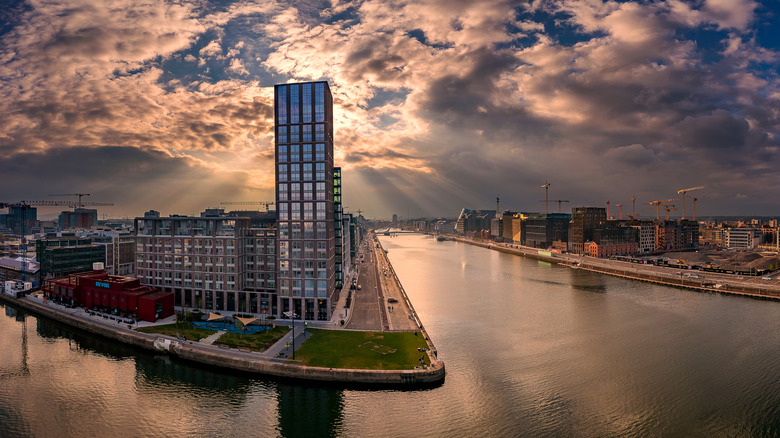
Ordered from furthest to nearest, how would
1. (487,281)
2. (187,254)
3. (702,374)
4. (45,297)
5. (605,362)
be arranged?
1. (487,281)
2. (45,297)
3. (187,254)
4. (605,362)
5. (702,374)

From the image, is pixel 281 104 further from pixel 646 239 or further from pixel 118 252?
pixel 646 239

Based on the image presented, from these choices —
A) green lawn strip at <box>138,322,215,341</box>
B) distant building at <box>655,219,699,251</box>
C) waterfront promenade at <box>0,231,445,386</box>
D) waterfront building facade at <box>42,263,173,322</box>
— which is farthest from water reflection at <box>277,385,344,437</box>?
distant building at <box>655,219,699,251</box>

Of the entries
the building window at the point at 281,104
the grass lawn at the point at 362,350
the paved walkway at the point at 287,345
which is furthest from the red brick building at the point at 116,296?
the building window at the point at 281,104

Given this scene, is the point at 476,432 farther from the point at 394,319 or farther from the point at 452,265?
the point at 452,265

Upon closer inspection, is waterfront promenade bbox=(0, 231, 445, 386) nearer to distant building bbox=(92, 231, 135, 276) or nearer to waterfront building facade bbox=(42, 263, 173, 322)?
waterfront building facade bbox=(42, 263, 173, 322)

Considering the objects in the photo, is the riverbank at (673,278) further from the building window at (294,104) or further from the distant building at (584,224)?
the building window at (294,104)

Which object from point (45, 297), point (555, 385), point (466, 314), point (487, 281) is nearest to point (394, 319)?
point (466, 314)

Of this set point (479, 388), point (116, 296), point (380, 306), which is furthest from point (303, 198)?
point (479, 388)
